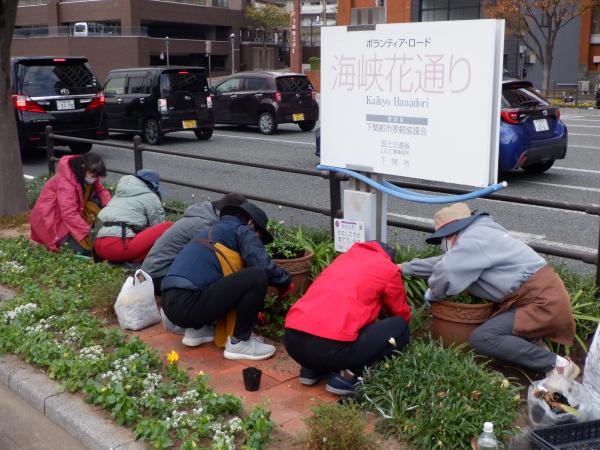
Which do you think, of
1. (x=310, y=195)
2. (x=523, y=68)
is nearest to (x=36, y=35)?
(x=523, y=68)

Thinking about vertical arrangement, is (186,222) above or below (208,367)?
above

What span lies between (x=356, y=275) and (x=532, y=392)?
1.07m

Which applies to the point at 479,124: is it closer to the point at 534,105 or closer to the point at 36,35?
the point at 534,105

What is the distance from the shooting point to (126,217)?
20.3 ft

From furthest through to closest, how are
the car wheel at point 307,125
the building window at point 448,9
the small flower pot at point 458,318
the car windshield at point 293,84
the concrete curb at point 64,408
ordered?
the building window at point 448,9 < the car wheel at point 307,125 < the car windshield at point 293,84 < the small flower pot at point 458,318 < the concrete curb at point 64,408

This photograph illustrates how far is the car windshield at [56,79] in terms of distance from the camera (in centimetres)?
1307

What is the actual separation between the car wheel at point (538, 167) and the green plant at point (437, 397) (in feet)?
27.5

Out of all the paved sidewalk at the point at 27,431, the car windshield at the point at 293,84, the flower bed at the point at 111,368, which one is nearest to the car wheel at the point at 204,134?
the car windshield at the point at 293,84

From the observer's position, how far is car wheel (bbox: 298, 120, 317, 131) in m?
19.1

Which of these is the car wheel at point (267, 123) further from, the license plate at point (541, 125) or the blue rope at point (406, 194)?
the blue rope at point (406, 194)

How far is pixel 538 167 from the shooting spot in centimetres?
1180

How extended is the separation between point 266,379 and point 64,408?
116cm

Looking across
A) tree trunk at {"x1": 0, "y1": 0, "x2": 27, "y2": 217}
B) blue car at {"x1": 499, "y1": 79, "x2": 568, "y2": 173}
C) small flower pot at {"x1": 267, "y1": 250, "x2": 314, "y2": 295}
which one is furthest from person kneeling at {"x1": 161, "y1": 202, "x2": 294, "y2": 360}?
blue car at {"x1": 499, "y1": 79, "x2": 568, "y2": 173}

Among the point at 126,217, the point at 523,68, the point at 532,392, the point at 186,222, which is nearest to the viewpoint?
the point at 532,392
